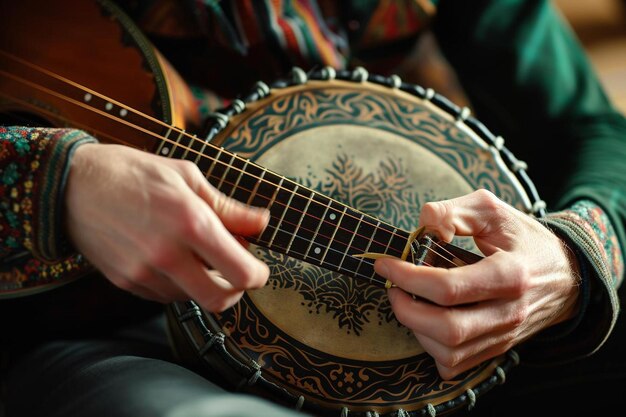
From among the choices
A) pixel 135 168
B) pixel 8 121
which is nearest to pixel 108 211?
pixel 135 168

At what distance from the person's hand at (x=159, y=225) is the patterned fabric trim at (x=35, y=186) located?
1 centimetres

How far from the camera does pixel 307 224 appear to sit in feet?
1.86

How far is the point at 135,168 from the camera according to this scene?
0.48 metres

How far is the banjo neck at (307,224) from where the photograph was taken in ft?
1.83

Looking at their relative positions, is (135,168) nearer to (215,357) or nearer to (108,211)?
(108,211)

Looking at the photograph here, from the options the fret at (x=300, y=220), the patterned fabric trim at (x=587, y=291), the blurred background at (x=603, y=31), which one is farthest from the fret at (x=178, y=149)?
the blurred background at (x=603, y=31)

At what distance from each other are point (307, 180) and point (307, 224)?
0.10 metres

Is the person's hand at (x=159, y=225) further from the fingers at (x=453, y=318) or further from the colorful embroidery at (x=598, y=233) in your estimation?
the colorful embroidery at (x=598, y=233)

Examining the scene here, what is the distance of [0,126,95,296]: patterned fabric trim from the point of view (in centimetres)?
50

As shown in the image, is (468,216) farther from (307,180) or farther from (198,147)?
(198,147)

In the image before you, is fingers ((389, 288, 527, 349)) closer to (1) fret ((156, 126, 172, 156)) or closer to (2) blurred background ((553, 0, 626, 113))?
(1) fret ((156, 126, 172, 156))

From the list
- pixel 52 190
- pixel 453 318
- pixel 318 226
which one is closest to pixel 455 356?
pixel 453 318

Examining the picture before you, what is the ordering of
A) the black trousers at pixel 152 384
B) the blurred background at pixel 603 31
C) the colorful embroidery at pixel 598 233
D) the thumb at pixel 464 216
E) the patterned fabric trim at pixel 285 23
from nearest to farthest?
the black trousers at pixel 152 384 → the thumb at pixel 464 216 → the colorful embroidery at pixel 598 233 → the patterned fabric trim at pixel 285 23 → the blurred background at pixel 603 31

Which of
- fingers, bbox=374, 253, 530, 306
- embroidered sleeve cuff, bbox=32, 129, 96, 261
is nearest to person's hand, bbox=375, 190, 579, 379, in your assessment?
fingers, bbox=374, 253, 530, 306
